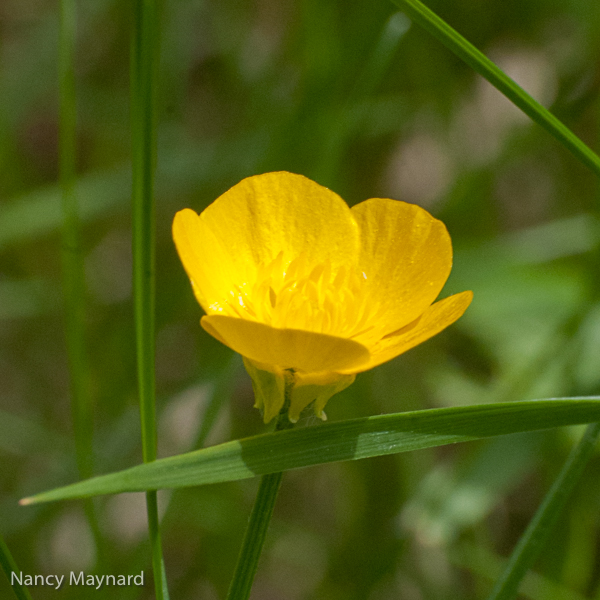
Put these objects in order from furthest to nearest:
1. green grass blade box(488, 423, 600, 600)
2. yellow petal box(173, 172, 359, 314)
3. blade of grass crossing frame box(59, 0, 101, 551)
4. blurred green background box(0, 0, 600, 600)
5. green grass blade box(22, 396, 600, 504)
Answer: blurred green background box(0, 0, 600, 600)
blade of grass crossing frame box(59, 0, 101, 551)
yellow petal box(173, 172, 359, 314)
green grass blade box(488, 423, 600, 600)
green grass blade box(22, 396, 600, 504)

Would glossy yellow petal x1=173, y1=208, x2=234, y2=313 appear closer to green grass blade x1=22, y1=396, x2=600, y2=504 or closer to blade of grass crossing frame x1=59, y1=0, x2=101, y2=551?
green grass blade x1=22, y1=396, x2=600, y2=504

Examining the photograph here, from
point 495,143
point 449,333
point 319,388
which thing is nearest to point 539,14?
point 495,143

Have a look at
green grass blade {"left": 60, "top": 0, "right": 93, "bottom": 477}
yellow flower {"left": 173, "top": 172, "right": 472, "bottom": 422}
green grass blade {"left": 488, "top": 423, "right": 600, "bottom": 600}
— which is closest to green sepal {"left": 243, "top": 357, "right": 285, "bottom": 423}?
yellow flower {"left": 173, "top": 172, "right": 472, "bottom": 422}

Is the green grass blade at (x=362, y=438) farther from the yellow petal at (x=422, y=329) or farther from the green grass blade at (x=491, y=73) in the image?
the green grass blade at (x=491, y=73)

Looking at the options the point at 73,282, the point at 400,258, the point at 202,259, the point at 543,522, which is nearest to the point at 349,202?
the point at 73,282

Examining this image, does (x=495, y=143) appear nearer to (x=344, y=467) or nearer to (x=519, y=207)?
(x=519, y=207)

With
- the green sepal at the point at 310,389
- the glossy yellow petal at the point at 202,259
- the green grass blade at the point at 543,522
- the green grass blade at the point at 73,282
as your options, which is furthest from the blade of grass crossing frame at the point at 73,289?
the green grass blade at the point at 543,522
